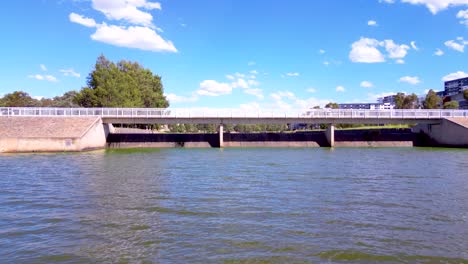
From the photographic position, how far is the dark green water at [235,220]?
9516 millimetres

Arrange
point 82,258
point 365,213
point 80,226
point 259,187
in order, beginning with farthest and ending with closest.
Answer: point 259,187
point 365,213
point 80,226
point 82,258

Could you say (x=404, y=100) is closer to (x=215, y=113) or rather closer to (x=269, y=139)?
(x=269, y=139)

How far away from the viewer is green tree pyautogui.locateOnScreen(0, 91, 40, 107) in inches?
4269

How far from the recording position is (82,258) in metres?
9.20

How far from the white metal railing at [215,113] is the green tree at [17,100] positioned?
51.3 metres

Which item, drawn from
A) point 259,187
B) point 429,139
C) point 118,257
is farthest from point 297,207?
point 429,139

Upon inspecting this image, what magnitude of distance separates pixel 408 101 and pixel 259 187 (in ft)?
345

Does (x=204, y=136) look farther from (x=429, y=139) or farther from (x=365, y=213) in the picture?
(x=365, y=213)

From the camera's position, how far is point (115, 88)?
2948 inches

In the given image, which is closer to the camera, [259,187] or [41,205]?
[41,205]

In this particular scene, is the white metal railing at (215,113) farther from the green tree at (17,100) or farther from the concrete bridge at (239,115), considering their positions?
the green tree at (17,100)

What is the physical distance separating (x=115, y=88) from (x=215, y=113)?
24.9 metres

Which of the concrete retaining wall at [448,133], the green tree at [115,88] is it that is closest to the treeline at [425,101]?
the concrete retaining wall at [448,133]

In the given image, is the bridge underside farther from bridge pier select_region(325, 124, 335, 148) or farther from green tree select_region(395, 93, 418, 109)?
green tree select_region(395, 93, 418, 109)
